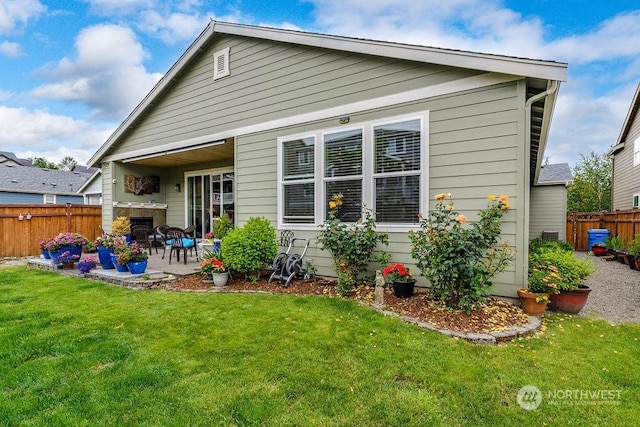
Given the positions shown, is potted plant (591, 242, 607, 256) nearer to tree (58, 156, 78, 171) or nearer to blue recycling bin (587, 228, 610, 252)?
blue recycling bin (587, 228, 610, 252)

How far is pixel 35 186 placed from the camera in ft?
68.2

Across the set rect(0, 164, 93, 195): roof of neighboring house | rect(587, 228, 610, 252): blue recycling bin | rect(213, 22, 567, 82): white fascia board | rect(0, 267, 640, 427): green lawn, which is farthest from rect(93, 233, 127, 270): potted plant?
rect(0, 164, 93, 195): roof of neighboring house

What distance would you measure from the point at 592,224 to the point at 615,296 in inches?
373

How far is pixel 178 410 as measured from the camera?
2.23 m

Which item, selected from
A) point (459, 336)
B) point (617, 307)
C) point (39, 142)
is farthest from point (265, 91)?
point (39, 142)

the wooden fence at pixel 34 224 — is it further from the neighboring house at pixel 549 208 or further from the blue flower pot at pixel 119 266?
the neighboring house at pixel 549 208

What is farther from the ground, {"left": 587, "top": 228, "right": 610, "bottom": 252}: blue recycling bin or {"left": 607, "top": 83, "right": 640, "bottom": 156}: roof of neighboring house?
{"left": 607, "top": 83, "right": 640, "bottom": 156}: roof of neighboring house

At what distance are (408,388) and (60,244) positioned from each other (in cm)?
842

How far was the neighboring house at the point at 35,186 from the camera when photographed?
64.2 ft

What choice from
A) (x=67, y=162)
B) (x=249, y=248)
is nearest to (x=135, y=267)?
(x=249, y=248)

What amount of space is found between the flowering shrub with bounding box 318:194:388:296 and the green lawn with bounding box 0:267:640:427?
92 cm

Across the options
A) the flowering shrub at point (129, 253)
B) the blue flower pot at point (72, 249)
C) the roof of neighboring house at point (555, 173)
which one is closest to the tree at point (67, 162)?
the blue flower pot at point (72, 249)

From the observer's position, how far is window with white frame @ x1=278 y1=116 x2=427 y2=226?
512cm

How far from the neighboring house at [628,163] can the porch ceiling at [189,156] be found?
14.8 m
